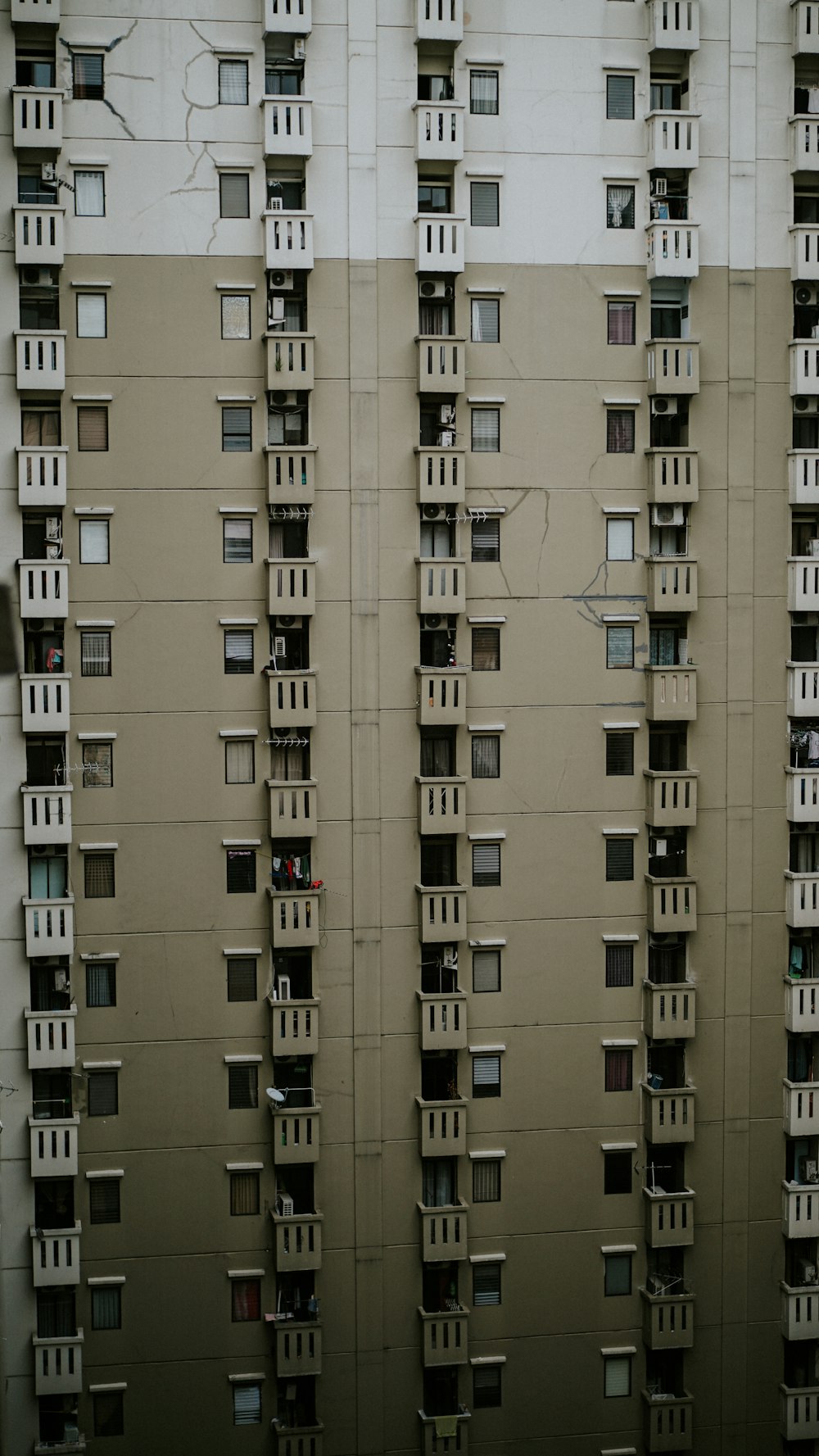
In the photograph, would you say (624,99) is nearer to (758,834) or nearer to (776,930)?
(758,834)

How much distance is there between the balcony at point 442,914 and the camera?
1394cm

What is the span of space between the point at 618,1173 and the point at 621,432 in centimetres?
Answer: 732

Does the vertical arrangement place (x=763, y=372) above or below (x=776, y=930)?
above

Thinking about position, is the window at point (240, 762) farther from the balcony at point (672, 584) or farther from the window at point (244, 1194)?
the balcony at point (672, 584)

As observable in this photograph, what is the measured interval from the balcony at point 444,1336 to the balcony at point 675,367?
9.11 meters

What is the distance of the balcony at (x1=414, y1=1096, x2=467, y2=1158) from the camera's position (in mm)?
14055

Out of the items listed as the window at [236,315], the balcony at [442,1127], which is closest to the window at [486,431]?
the window at [236,315]

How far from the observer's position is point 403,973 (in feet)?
46.4

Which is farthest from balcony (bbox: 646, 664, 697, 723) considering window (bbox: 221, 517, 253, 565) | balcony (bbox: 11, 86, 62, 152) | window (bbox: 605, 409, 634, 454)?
balcony (bbox: 11, 86, 62, 152)

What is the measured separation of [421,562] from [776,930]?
510 centimetres

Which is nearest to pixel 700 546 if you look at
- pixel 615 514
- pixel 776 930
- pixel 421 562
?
pixel 615 514

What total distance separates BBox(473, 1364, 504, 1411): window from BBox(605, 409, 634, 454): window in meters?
9.12

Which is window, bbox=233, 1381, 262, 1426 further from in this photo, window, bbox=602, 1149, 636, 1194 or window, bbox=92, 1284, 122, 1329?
window, bbox=602, 1149, 636, 1194

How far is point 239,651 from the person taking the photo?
1384 centimetres
